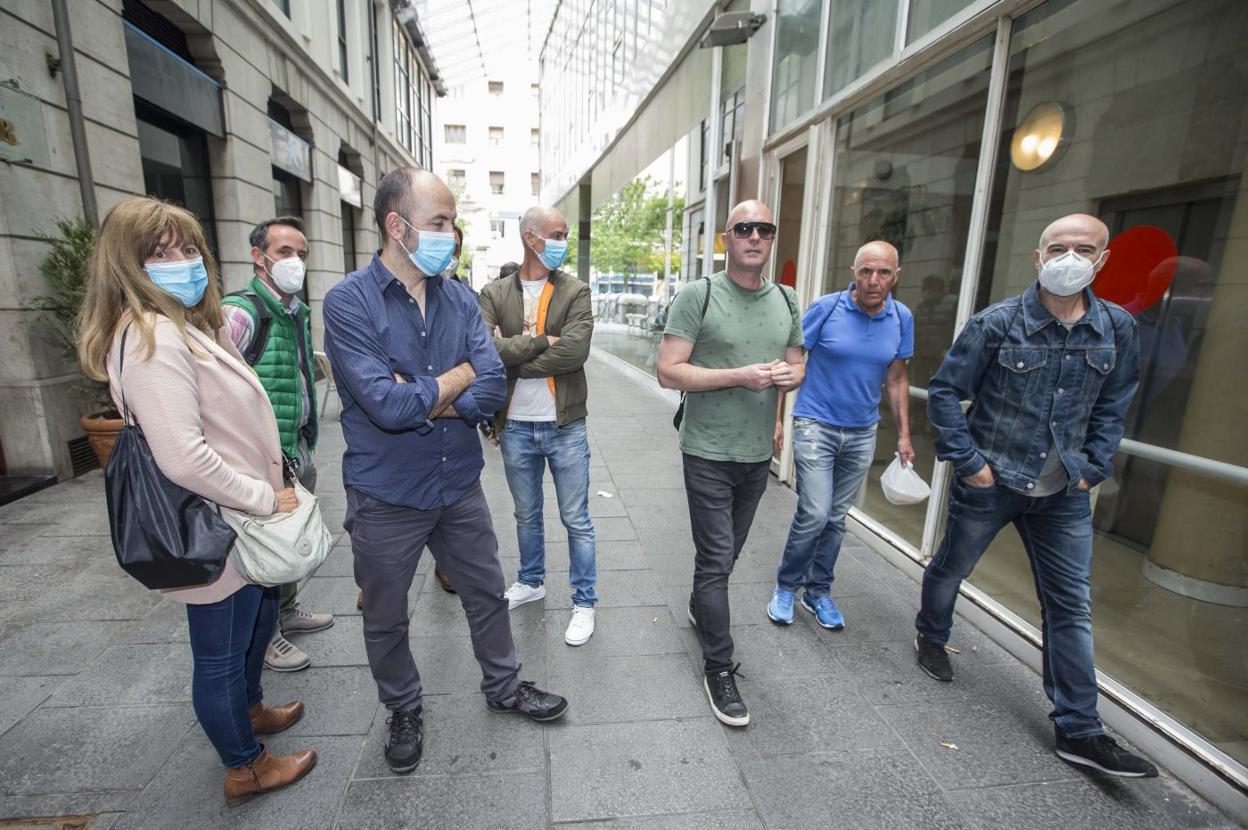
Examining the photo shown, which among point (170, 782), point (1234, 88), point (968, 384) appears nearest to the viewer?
point (170, 782)

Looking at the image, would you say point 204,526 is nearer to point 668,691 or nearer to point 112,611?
point 668,691

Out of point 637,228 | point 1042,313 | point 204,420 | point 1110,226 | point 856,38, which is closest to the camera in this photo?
point 204,420

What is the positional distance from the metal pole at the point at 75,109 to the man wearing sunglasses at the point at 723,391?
244 inches

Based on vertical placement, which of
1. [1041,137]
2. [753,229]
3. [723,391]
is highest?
[1041,137]

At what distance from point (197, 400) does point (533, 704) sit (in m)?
1.72

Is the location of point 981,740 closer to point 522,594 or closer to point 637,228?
point 522,594

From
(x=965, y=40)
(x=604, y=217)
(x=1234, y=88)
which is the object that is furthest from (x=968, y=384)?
(x=604, y=217)

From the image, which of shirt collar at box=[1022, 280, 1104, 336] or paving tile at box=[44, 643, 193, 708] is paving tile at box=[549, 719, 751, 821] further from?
shirt collar at box=[1022, 280, 1104, 336]

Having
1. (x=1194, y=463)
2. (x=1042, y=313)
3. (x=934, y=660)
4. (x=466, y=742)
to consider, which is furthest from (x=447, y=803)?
(x=1194, y=463)

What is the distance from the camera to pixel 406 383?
6.75 feet

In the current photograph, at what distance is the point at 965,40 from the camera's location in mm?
3709

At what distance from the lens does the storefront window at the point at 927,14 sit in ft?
12.5

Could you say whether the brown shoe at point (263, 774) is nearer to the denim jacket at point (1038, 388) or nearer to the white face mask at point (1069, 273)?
the denim jacket at point (1038, 388)

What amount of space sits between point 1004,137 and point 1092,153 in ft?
2.18
